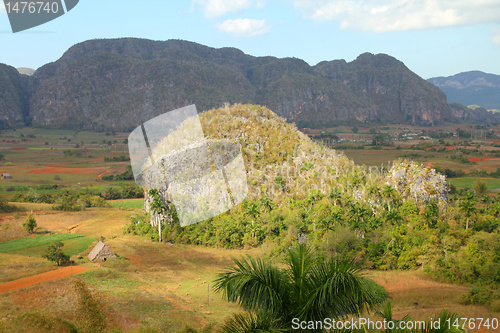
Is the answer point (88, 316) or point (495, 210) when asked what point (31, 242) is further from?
point (495, 210)

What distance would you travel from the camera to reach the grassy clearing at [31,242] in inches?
1265

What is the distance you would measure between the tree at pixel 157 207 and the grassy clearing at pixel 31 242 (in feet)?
27.7

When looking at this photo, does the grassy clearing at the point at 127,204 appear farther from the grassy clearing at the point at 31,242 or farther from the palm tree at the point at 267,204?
the palm tree at the point at 267,204

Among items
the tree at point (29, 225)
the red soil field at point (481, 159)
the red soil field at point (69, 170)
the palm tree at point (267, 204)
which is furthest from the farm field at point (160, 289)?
the red soil field at point (481, 159)

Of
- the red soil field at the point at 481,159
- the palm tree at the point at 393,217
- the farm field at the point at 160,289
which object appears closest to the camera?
the farm field at the point at 160,289

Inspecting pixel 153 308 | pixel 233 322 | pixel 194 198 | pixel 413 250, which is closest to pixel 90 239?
pixel 194 198

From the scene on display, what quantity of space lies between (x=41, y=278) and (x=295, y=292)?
2188cm

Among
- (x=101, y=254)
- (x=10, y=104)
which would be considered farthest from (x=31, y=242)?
(x=10, y=104)

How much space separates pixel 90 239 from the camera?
35.0 metres

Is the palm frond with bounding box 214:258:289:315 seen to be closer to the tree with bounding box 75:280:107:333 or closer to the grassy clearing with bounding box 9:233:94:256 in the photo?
the tree with bounding box 75:280:107:333

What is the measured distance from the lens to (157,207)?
33.0m

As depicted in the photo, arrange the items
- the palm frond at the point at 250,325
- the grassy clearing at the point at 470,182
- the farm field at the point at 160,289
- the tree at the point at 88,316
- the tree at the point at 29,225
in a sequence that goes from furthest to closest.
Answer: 1. the grassy clearing at the point at 470,182
2. the tree at the point at 29,225
3. the farm field at the point at 160,289
4. the tree at the point at 88,316
5. the palm frond at the point at 250,325

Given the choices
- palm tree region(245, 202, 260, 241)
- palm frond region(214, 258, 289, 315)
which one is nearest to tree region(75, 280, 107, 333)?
palm frond region(214, 258, 289, 315)

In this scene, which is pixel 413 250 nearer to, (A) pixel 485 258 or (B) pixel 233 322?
(A) pixel 485 258
